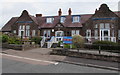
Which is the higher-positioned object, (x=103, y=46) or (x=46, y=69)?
(x=103, y=46)

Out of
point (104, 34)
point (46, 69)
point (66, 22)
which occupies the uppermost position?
point (66, 22)

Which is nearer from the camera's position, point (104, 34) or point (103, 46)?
point (103, 46)

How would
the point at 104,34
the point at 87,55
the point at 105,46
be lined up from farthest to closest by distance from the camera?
the point at 104,34 → the point at 105,46 → the point at 87,55

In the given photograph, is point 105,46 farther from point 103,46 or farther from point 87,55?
point 87,55

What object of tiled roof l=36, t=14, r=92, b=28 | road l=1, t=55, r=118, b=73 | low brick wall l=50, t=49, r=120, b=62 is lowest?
road l=1, t=55, r=118, b=73

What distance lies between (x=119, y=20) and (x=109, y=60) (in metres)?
12.8

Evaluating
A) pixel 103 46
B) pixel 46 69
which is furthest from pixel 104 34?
pixel 46 69

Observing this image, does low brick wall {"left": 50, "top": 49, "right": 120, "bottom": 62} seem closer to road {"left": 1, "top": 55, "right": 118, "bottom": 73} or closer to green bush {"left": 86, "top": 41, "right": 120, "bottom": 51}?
road {"left": 1, "top": 55, "right": 118, "bottom": 73}

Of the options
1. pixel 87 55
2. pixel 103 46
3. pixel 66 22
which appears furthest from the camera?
pixel 66 22

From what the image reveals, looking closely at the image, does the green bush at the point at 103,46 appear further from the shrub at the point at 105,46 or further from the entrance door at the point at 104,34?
the entrance door at the point at 104,34

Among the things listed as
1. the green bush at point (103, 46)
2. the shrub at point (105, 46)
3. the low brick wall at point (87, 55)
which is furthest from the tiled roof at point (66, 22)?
the low brick wall at point (87, 55)

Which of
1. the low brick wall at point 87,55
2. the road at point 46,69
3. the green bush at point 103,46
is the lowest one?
the road at point 46,69

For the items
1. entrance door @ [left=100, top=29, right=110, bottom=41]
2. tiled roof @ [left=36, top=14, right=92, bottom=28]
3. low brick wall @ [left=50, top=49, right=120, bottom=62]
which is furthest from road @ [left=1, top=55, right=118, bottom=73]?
tiled roof @ [left=36, top=14, right=92, bottom=28]

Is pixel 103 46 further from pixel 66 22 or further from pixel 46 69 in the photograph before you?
pixel 66 22
